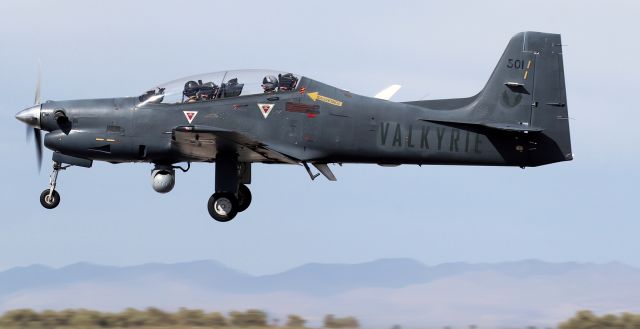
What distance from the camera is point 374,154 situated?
2309 centimetres

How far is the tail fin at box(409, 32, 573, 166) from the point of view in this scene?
75.1ft

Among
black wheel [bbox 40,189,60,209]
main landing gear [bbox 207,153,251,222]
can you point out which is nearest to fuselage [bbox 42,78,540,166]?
main landing gear [bbox 207,153,251,222]

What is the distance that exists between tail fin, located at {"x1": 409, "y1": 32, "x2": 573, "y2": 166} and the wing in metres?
3.08

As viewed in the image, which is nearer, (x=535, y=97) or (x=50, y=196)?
(x=535, y=97)

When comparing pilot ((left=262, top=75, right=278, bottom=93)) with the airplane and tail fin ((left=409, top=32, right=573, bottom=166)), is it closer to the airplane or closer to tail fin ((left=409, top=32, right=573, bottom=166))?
the airplane

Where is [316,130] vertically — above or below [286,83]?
below

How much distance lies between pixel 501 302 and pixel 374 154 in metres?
4.14

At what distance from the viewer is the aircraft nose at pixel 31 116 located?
23406 mm

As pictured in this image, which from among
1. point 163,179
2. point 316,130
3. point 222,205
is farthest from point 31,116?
point 316,130

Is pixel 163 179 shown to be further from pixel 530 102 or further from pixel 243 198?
pixel 530 102

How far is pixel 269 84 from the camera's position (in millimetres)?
23000

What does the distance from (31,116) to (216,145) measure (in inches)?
135

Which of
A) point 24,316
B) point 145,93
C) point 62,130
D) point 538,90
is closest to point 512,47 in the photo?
point 538,90

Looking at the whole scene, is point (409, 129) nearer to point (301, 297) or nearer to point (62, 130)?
point (301, 297)
